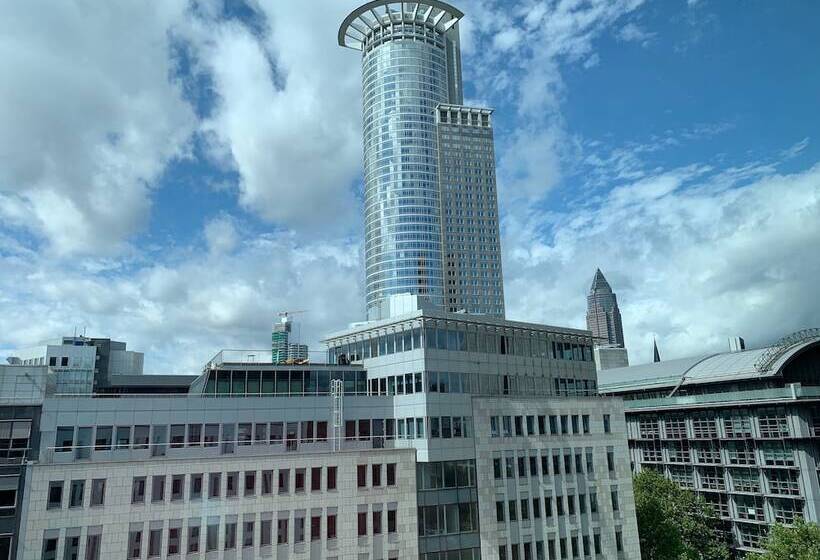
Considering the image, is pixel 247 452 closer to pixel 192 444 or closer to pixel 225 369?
pixel 192 444

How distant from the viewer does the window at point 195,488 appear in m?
48.2

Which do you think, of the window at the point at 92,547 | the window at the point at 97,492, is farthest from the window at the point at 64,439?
the window at the point at 92,547

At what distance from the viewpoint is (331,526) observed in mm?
52156

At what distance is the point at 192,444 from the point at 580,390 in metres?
47.4

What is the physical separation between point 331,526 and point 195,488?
41.9 ft

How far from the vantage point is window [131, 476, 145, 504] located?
153 ft

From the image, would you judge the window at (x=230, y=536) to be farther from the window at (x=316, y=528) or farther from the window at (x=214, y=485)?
the window at (x=316, y=528)

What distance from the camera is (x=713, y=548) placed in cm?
8075

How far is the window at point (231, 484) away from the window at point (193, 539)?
3503 millimetres

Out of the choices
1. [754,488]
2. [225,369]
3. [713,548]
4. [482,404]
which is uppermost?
[225,369]

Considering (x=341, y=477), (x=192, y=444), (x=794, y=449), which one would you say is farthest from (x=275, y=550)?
(x=794, y=449)

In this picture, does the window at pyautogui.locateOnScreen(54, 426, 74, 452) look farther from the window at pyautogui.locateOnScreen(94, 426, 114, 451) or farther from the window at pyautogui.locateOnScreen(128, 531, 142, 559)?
the window at pyautogui.locateOnScreen(128, 531, 142, 559)

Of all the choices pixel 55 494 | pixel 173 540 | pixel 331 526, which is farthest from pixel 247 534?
pixel 55 494

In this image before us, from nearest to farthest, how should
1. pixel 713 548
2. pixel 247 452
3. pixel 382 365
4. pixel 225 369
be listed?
pixel 247 452, pixel 225 369, pixel 382 365, pixel 713 548
